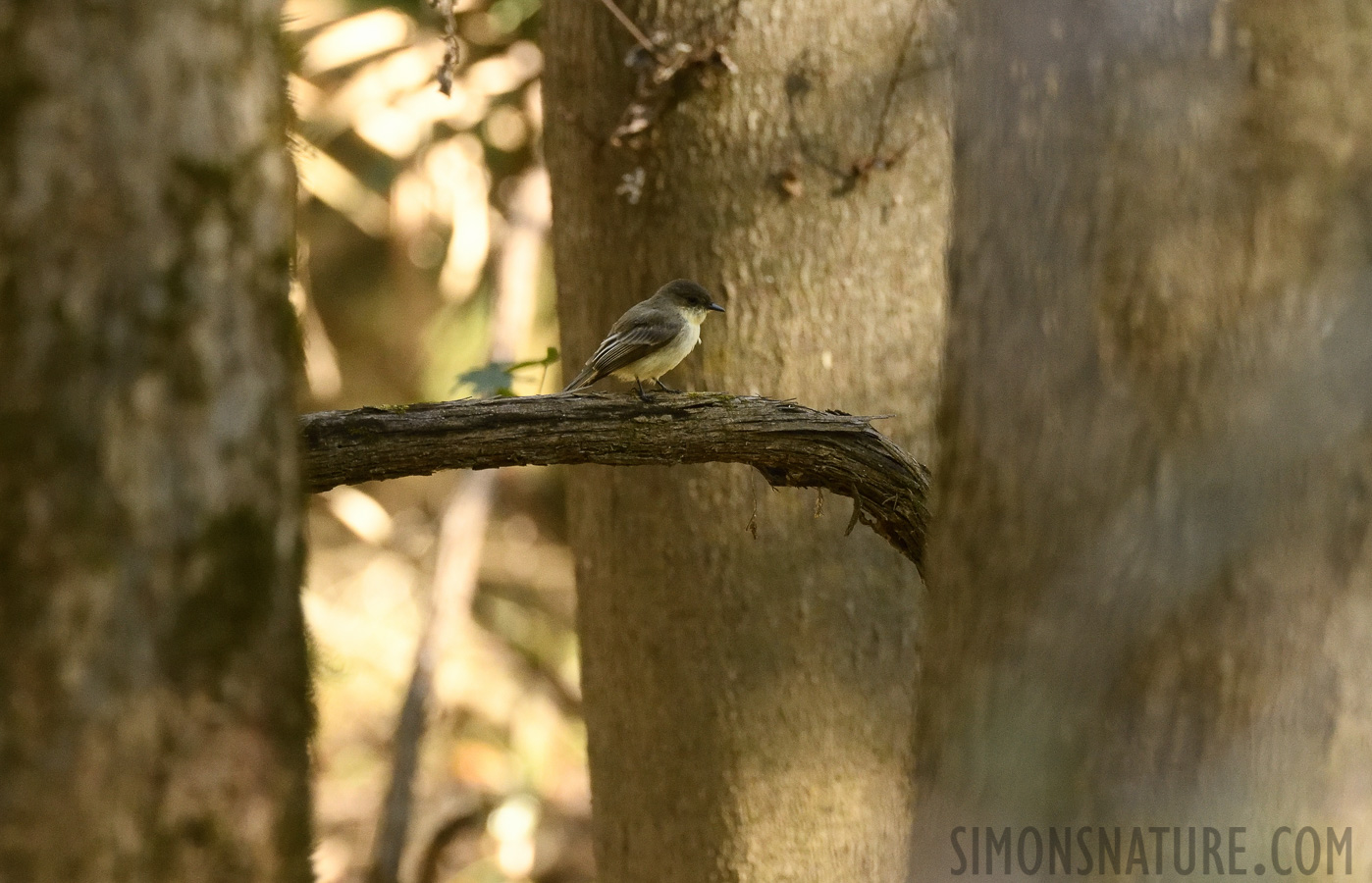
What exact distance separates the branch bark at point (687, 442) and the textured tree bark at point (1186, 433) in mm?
1200

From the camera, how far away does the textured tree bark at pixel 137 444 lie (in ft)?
4.34

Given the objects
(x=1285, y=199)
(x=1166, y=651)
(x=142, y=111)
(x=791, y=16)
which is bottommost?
(x=1166, y=651)

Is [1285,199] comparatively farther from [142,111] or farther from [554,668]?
[554,668]

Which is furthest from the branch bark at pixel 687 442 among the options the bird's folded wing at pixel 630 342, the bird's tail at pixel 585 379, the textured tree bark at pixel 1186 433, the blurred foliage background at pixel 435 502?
the blurred foliage background at pixel 435 502

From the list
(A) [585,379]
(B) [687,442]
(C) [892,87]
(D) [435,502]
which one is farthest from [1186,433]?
(D) [435,502]

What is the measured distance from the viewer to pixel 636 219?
3.79 m

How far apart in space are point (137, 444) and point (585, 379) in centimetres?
265

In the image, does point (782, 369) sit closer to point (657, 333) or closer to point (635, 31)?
point (657, 333)

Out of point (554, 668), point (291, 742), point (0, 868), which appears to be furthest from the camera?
point (554, 668)

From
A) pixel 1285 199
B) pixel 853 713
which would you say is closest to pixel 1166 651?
pixel 1285 199

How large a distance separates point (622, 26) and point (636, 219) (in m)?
0.55

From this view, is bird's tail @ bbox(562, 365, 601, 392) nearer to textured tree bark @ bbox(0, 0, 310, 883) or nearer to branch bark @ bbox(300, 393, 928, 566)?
branch bark @ bbox(300, 393, 928, 566)

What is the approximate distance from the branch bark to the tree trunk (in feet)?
2.06

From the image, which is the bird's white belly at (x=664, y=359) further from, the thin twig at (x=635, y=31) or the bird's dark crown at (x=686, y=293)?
the thin twig at (x=635, y=31)
